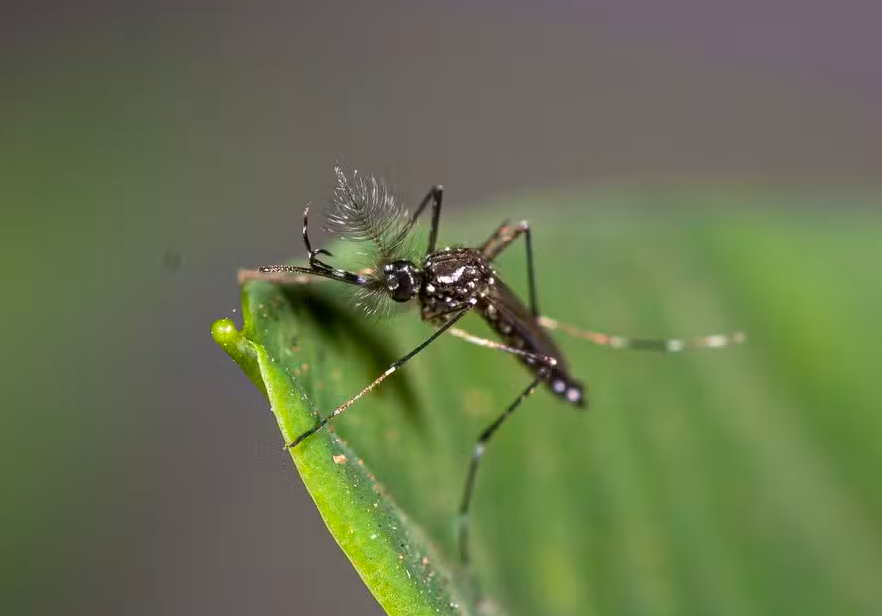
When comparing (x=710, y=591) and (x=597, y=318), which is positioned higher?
(x=597, y=318)

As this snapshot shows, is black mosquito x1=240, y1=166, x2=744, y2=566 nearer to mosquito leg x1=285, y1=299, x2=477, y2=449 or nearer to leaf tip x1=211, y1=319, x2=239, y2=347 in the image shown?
mosquito leg x1=285, y1=299, x2=477, y2=449

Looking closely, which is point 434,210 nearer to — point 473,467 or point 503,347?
point 503,347

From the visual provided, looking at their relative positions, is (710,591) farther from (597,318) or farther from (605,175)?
(605,175)

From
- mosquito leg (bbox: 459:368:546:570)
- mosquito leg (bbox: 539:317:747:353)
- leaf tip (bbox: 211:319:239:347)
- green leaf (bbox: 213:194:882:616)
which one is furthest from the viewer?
mosquito leg (bbox: 539:317:747:353)

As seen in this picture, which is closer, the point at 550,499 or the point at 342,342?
the point at 342,342

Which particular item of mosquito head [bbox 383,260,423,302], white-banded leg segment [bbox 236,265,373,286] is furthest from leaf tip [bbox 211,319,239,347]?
mosquito head [bbox 383,260,423,302]

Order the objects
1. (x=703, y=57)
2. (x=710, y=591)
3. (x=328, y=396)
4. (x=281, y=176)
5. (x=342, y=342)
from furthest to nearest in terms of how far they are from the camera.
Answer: (x=703, y=57) < (x=281, y=176) < (x=710, y=591) < (x=342, y=342) < (x=328, y=396)

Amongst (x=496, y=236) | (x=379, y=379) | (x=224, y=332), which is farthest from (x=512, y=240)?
(x=224, y=332)

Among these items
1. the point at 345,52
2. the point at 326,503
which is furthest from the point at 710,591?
the point at 345,52
